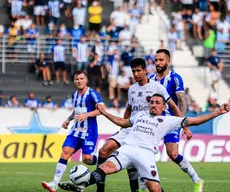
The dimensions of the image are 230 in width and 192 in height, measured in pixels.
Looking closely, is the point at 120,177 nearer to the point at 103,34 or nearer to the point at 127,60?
the point at 127,60

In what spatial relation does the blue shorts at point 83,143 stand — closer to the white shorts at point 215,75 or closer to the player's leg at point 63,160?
the player's leg at point 63,160

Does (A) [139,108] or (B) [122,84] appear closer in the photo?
(A) [139,108]

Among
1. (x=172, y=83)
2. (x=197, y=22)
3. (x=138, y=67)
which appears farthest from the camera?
(x=197, y=22)

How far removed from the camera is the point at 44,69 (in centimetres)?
→ 3103

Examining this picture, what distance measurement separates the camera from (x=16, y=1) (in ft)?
105

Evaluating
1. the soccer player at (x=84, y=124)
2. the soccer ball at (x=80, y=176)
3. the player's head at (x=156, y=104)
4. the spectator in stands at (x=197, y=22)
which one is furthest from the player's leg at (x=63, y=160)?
the spectator in stands at (x=197, y=22)

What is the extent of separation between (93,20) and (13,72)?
3.69m

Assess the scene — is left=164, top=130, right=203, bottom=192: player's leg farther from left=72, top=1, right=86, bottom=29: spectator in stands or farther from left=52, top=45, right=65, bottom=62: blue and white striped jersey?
left=72, top=1, right=86, bottom=29: spectator in stands

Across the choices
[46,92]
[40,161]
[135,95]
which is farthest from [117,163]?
[46,92]

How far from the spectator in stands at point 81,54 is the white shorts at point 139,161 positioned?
61.4ft

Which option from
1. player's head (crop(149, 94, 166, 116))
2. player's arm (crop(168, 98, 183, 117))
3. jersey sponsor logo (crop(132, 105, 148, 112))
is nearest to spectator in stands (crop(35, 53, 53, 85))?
jersey sponsor logo (crop(132, 105, 148, 112))

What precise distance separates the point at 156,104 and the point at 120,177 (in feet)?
22.8

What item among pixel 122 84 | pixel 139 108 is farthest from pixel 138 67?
pixel 122 84

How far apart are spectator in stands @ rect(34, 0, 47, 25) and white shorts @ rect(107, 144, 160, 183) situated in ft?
68.3
